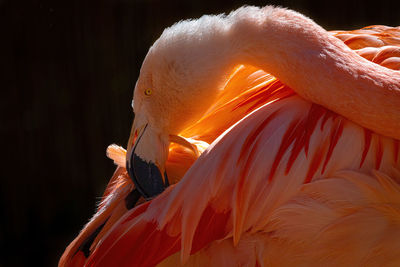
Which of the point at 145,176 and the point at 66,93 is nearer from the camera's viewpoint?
the point at 145,176

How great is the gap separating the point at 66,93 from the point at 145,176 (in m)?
1.72

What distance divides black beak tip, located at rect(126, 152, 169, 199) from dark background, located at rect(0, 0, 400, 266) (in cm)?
168

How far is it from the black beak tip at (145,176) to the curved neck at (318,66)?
408 millimetres

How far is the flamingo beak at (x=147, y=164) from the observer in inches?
72.1

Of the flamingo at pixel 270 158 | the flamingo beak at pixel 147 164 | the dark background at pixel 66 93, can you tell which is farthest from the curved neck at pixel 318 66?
the dark background at pixel 66 93

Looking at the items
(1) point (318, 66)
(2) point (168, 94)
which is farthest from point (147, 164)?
(1) point (318, 66)

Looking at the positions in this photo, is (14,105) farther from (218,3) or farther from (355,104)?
(355,104)

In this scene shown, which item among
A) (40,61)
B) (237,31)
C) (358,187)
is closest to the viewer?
(358,187)

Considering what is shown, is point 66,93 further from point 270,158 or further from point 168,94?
point 270,158

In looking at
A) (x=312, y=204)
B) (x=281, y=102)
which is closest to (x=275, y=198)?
(x=312, y=204)

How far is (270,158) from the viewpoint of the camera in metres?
1.69

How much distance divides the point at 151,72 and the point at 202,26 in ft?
0.71


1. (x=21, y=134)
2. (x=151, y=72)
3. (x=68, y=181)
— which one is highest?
(x=151, y=72)

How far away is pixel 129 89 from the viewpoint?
138 inches
